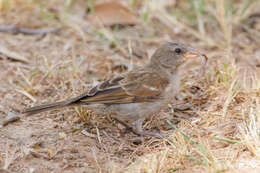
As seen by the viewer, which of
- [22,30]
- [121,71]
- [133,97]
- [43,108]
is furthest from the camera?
[22,30]

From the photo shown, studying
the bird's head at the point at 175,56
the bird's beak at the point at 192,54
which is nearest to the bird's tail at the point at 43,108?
the bird's head at the point at 175,56

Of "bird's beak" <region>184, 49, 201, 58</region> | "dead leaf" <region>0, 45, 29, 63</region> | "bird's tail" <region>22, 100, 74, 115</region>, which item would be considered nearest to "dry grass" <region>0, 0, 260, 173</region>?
"dead leaf" <region>0, 45, 29, 63</region>

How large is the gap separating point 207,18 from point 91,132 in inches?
162

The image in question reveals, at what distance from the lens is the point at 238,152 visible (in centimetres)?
381

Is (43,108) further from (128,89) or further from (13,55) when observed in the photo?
(13,55)

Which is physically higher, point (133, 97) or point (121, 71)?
point (121, 71)

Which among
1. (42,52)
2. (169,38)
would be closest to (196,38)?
(169,38)

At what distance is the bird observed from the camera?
4.57 meters

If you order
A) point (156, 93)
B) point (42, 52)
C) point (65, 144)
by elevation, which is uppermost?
point (42, 52)

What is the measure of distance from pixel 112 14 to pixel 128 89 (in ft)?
9.25

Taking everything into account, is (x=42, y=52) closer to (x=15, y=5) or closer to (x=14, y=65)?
(x=14, y=65)

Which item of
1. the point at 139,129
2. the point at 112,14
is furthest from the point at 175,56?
the point at 112,14

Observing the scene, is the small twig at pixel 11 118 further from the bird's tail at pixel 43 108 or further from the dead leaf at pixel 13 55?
the dead leaf at pixel 13 55

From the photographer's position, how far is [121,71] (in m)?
6.11
